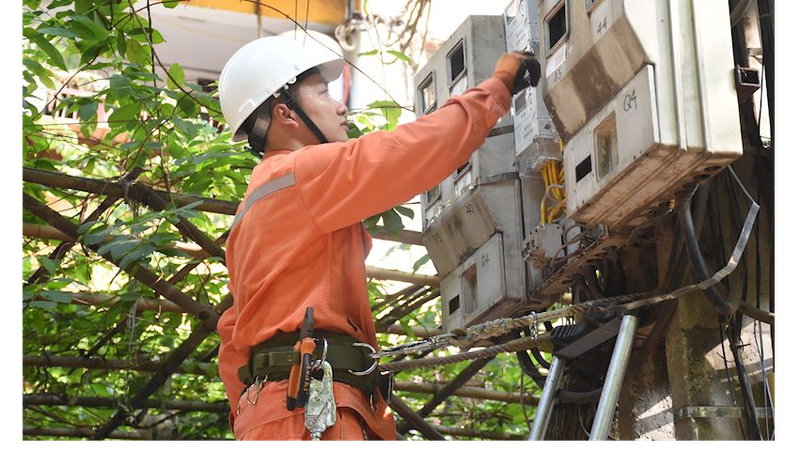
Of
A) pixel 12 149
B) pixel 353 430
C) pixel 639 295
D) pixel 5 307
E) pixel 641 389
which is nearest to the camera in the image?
pixel 5 307

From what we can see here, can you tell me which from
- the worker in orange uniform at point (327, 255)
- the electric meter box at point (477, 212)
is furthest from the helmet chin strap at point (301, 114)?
the electric meter box at point (477, 212)

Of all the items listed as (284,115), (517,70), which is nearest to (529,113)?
(517,70)

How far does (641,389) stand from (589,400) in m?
0.24

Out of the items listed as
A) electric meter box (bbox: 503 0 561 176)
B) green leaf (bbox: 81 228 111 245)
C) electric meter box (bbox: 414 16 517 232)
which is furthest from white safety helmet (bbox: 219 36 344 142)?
green leaf (bbox: 81 228 111 245)

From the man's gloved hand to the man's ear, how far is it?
2.53 feet

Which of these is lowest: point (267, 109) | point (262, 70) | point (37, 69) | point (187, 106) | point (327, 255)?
point (327, 255)

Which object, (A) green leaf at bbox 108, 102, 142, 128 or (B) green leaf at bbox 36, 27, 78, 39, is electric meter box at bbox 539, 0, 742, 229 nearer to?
(B) green leaf at bbox 36, 27, 78, 39

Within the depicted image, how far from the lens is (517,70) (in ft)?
11.9

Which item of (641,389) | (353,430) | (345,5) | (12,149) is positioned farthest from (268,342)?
(345,5)

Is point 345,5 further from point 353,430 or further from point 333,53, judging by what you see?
point 353,430

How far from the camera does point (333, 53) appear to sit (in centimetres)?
436

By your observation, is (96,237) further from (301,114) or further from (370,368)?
(370,368)

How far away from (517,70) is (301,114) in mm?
814

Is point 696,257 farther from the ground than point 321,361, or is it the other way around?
point 696,257
